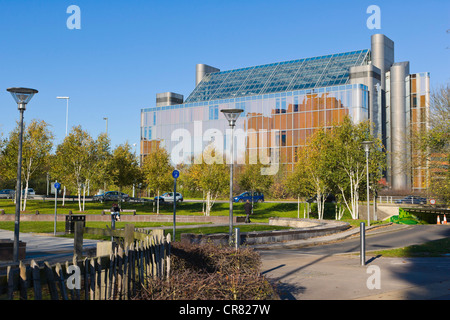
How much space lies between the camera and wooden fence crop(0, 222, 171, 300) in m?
4.00

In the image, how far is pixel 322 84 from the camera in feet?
225

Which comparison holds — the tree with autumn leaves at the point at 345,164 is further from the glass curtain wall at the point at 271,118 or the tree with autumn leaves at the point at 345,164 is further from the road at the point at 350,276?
the glass curtain wall at the point at 271,118

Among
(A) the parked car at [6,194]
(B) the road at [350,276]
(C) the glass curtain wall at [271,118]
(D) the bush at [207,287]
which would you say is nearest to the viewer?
(D) the bush at [207,287]

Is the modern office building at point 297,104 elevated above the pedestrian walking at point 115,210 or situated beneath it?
elevated above

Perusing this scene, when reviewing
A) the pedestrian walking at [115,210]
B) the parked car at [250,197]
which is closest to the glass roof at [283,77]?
the parked car at [250,197]

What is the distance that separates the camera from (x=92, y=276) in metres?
4.88

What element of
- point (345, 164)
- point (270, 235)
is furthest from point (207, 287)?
point (345, 164)

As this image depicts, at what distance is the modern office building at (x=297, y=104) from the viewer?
6762 cm

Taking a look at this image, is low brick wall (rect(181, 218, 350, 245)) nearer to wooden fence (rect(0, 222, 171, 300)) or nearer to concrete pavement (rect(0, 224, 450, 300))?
concrete pavement (rect(0, 224, 450, 300))

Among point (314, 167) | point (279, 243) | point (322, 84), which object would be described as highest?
→ point (322, 84)

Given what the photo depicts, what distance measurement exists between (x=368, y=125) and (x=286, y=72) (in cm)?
4065

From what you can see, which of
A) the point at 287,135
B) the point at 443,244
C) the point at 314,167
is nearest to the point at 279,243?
the point at 443,244

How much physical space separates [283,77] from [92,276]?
237 feet
